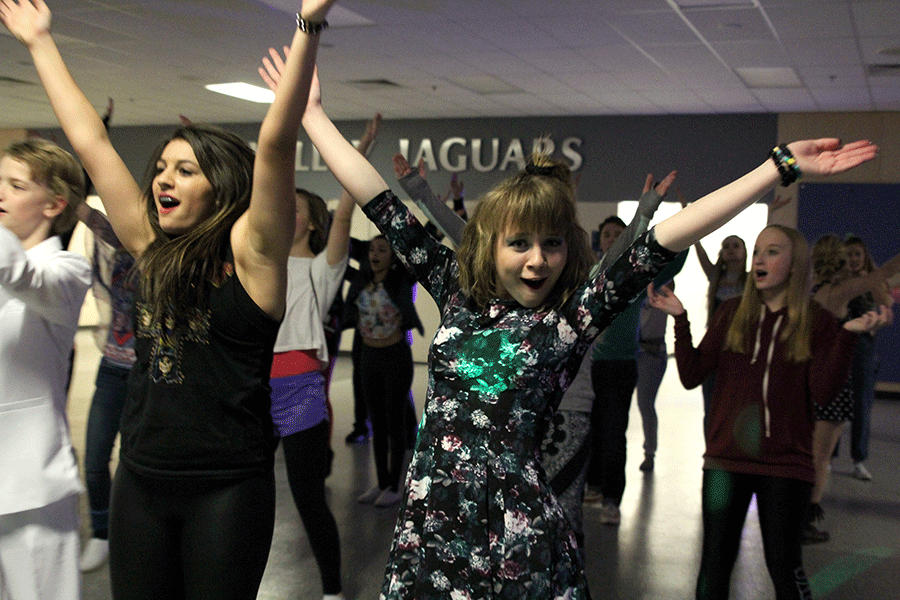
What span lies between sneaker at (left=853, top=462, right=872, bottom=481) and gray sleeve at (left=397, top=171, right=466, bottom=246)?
15.5ft

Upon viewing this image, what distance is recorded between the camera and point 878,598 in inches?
145

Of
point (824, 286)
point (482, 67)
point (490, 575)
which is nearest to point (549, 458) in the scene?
point (490, 575)

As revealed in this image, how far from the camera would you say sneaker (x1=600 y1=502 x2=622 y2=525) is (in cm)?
468

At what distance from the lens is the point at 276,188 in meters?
1.56

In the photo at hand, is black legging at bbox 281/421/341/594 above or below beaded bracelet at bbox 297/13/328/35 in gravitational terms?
below

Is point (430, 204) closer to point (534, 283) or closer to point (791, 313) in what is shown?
point (534, 283)

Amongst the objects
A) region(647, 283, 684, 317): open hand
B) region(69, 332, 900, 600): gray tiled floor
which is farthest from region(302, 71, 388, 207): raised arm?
region(69, 332, 900, 600): gray tiled floor

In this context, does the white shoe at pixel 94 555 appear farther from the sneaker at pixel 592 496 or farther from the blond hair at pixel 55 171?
the sneaker at pixel 592 496

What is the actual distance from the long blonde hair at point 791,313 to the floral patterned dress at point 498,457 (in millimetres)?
1151

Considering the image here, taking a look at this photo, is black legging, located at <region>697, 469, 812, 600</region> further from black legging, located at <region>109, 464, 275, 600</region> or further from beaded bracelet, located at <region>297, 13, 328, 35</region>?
beaded bracelet, located at <region>297, 13, 328, 35</region>

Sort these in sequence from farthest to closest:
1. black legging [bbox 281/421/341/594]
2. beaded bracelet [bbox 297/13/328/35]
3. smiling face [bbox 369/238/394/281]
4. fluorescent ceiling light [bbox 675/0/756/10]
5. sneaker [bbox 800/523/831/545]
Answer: fluorescent ceiling light [bbox 675/0/756/10] < smiling face [bbox 369/238/394/281] < sneaker [bbox 800/523/831/545] < black legging [bbox 281/421/341/594] < beaded bracelet [bbox 297/13/328/35]

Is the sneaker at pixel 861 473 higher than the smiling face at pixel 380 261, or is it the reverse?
the smiling face at pixel 380 261

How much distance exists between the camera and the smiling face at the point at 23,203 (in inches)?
87.0

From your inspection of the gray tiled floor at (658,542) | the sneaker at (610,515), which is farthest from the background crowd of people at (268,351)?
the sneaker at (610,515)
